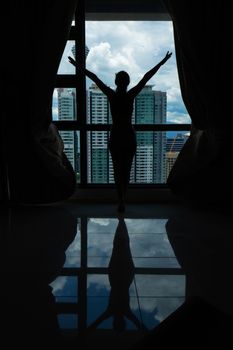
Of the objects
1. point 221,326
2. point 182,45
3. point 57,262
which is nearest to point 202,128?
point 182,45

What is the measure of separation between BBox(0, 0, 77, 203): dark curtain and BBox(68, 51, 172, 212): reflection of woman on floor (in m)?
0.29

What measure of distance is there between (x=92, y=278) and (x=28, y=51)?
202 cm

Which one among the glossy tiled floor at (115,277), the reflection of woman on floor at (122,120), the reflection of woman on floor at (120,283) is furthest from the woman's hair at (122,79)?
the reflection of woman on floor at (120,283)

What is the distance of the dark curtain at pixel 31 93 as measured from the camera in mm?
2535

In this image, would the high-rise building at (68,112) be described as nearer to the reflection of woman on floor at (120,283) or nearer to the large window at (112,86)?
the large window at (112,86)

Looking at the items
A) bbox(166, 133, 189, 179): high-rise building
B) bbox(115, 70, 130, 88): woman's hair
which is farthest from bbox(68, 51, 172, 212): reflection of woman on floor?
bbox(166, 133, 189, 179): high-rise building

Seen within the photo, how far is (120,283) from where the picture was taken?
4.57ft

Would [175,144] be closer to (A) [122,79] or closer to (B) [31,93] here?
(A) [122,79]

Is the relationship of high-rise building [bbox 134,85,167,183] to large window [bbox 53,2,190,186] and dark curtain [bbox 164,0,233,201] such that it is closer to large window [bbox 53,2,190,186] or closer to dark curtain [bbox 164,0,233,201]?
large window [bbox 53,2,190,186]

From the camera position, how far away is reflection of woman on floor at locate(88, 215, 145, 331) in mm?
1101

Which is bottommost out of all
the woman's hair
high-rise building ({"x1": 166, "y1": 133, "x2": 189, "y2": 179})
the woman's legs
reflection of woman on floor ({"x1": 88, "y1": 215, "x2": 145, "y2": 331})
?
reflection of woman on floor ({"x1": 88, "y1": 215, "x2": 145, "y2": 331})

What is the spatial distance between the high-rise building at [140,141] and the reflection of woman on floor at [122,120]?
59cm

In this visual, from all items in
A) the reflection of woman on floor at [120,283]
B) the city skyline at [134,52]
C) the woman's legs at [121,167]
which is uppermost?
the city skyline at [134,52]

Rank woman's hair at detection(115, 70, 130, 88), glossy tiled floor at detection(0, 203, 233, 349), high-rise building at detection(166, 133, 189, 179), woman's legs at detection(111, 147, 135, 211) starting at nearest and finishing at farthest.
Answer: glossy tiled floor at detection(0, 203, 233, 349) → woman's hair at detection(115, 70, 130, 88) → woman's legs at detection(111, 147, 135, 211) → high-rise building at detection(166, 133, 189, 179)
